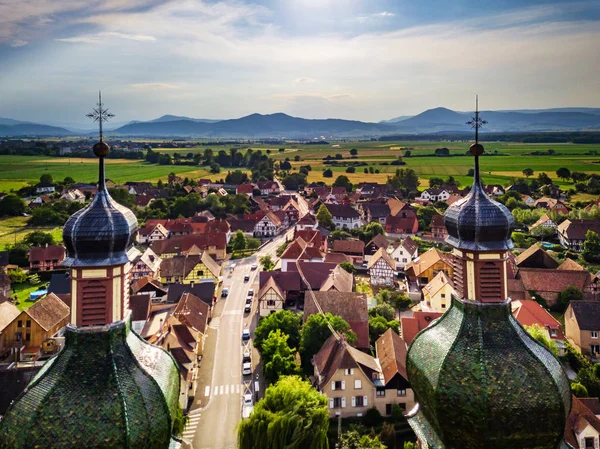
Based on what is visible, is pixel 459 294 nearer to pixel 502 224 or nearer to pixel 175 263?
pixel 502 224

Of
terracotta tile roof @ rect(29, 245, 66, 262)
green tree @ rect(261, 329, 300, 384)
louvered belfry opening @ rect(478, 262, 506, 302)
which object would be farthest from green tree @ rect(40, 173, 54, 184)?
louvered belfry opening @ rect(478, 262, 506, 302)

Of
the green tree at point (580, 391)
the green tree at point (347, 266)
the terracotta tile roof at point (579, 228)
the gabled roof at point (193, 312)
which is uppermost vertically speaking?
the terracotta tile roof at point (579, 228)

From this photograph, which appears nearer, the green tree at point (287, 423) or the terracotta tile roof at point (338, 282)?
the green tree at point (287, 423)

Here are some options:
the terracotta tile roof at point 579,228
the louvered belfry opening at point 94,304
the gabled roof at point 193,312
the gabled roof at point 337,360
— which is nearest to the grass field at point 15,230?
the gabled roof at point 193,312

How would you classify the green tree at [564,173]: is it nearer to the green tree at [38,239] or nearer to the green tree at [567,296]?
the green tree at [567,296]

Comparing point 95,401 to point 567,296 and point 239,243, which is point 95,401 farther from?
point 239,243

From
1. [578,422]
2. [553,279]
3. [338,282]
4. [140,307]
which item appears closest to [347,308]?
[338,282]

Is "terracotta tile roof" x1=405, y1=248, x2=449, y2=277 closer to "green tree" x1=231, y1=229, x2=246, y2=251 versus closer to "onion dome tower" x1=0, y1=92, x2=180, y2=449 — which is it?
"green tree" x1=231, y1=229, x2=246, y2=251
